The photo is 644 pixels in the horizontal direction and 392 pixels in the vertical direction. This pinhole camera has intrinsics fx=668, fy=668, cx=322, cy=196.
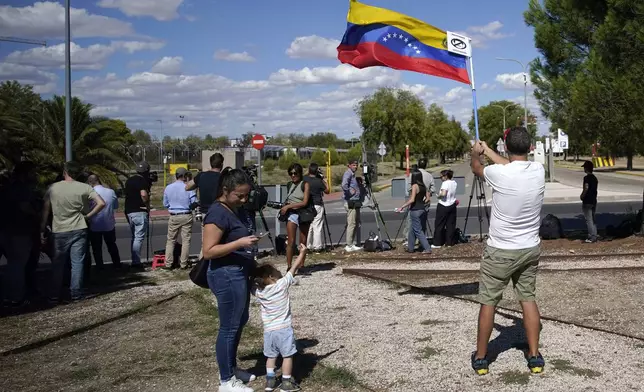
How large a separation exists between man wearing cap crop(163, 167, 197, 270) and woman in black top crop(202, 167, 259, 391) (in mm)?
6262

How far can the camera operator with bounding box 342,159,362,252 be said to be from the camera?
13.0 m

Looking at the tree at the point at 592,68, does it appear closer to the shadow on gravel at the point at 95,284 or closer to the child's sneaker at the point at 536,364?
the child's sneaker at the point at 536,364

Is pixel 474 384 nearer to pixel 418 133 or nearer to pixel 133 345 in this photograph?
pixel 133 345

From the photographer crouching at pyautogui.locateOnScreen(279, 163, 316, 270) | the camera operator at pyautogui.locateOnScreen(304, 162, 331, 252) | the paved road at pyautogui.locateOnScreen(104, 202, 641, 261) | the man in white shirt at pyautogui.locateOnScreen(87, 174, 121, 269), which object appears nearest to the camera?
the photographer crouching at pyautogui.locateOnScreen(279, 163, 316, 270)

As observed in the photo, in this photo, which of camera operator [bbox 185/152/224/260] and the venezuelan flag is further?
camera operator [bbox 185/152/224/260]

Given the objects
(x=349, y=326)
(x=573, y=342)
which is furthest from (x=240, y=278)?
(x=573, y=342)

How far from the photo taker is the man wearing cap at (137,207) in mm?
11398

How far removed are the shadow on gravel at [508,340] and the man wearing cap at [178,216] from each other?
6.12 metres

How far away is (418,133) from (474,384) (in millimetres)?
66951

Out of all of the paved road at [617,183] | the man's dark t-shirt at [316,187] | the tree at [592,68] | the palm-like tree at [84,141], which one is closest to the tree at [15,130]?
the palm-like tree at [84,141]

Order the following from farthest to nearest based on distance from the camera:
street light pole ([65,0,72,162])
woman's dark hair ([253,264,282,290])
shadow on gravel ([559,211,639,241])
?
street light pole ([65,0,72,162]), shadow on gravel ([559,211,639,241]), woman's dark hair ([253,264,282,290])

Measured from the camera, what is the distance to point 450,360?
5762mm

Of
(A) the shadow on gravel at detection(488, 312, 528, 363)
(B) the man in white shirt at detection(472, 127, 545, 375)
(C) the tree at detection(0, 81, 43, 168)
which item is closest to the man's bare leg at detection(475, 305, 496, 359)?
(B) the man in white shirt at detection(472, 127, 545, 375)

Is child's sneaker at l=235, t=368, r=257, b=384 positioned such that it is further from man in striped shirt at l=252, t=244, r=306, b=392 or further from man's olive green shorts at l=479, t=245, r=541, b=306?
man's olive green shorts at l=479, t=245, r=541, b=306
